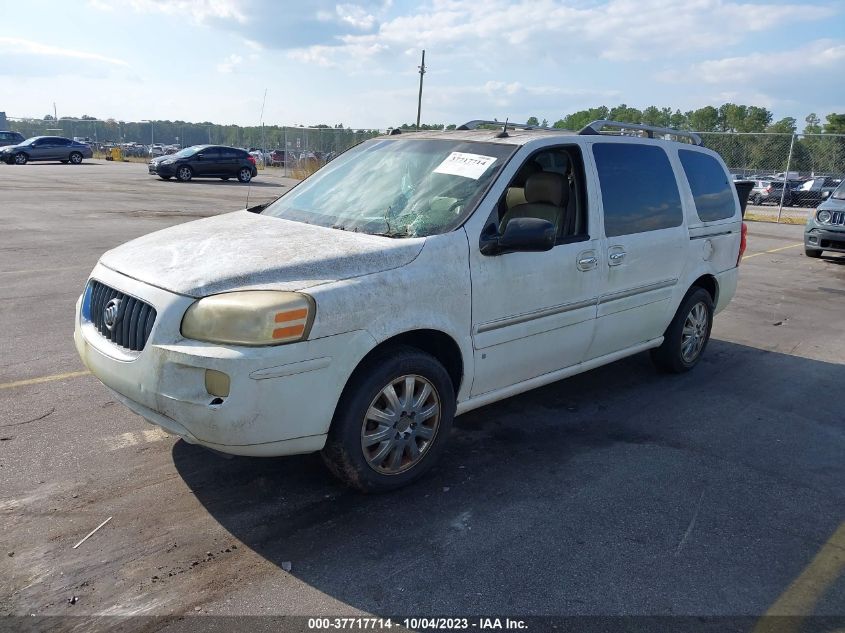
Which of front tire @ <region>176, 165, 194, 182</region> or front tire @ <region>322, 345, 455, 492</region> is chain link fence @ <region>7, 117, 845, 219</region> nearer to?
front tire @ <region>176, 165, 194, 182</region>

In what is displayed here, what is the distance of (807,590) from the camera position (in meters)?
3.17

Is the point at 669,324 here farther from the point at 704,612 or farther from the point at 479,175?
the point at 704,612

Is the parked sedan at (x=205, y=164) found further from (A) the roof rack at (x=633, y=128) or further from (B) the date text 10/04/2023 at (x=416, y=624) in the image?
(B) the date text 10/04/2023 at (x=416, y=624)

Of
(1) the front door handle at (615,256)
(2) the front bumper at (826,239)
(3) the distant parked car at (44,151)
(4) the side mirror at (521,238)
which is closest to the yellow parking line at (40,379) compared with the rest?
(4) the side mirror at (521,238)

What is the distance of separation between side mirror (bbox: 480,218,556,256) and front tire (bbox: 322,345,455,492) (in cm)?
73

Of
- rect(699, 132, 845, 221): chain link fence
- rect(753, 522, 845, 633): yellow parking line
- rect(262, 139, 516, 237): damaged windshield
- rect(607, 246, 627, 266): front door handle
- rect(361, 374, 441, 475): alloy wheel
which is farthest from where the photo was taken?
rect(699, 132, 845, 221): chain link fence

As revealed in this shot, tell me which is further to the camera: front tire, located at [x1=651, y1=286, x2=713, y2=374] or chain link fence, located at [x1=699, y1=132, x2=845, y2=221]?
chain link fence, located at [x1=699, y1=132, x2=845, y2=221]

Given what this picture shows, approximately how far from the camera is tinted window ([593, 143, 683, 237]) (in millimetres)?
4910

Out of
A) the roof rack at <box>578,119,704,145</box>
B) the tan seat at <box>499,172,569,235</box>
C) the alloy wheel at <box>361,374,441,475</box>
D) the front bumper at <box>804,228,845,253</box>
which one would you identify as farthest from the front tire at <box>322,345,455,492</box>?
the front bumper at <box>804,228,845,253</box>

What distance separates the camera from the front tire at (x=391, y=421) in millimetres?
3473

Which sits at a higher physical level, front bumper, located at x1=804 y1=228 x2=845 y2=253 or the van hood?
the van hood

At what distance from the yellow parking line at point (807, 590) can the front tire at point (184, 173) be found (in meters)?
29.5

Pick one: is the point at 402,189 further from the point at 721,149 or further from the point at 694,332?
the point at 721,149

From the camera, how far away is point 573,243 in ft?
15.1
